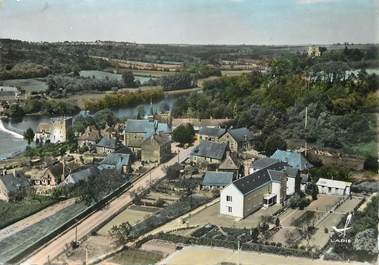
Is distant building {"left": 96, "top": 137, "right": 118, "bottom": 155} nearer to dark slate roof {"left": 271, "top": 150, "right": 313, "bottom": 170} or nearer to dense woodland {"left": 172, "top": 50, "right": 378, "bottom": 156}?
dense woodland {"left": 172, "top": 50, "right": 378, "bottom": 156}

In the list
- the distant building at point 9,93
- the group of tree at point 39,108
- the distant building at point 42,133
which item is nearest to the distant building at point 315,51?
the group of tree at point 39,108

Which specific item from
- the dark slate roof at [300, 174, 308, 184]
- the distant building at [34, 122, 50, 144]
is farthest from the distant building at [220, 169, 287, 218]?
the distant building at [34, 122, 50, 144]

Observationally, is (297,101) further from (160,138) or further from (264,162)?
(160,138)

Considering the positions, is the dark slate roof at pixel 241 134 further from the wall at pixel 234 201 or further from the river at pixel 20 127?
the wall at pixel 234 201

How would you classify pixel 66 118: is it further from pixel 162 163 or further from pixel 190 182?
pixel 190 182

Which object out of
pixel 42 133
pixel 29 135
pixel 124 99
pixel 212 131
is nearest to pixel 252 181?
pixel 212 131

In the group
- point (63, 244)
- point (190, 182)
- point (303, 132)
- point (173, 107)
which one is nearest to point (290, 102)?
point (303, 132)
